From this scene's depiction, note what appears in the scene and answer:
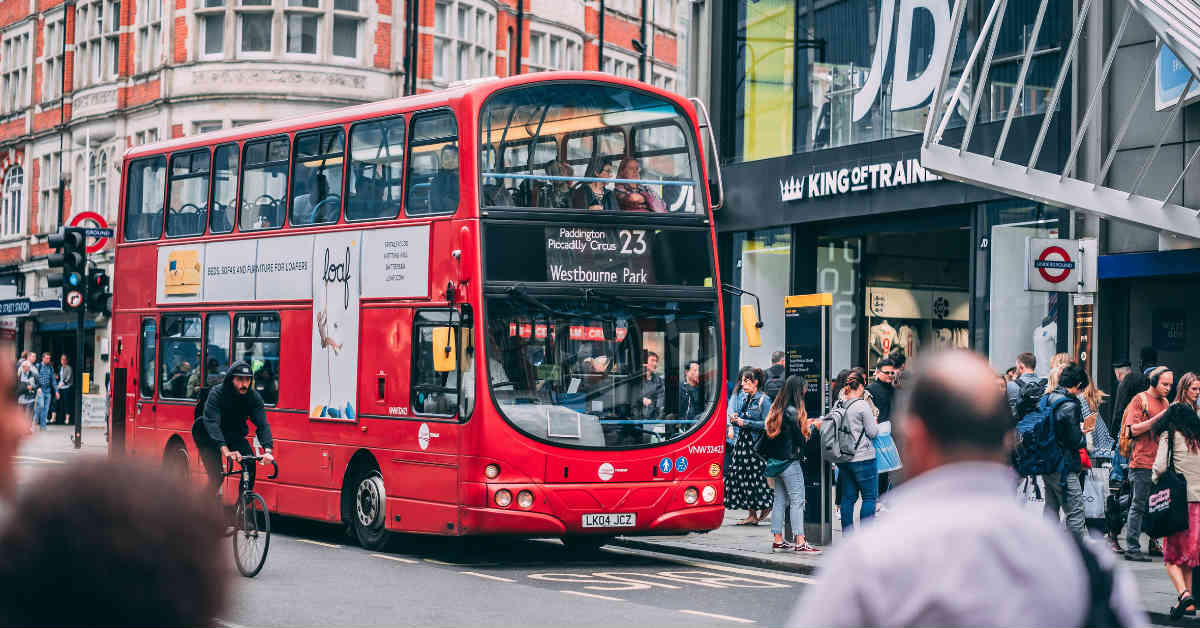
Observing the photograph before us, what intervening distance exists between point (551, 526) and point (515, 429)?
33.1 inches

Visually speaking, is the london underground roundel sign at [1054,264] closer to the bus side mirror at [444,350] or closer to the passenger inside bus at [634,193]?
the passenger inside bus at [634,193]

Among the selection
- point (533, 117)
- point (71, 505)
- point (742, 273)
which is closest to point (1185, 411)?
point (533, 117)

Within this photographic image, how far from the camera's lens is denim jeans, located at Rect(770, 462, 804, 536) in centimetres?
1484

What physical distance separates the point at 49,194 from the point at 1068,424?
130 ft

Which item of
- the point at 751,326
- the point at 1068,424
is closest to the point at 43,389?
the point at 751,326

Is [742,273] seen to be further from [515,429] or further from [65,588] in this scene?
[65,588]

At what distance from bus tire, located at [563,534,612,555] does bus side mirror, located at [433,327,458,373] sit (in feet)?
7.92

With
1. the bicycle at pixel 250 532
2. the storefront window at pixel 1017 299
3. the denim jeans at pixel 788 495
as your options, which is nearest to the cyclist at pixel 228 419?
the bicycle at pixel 250 532

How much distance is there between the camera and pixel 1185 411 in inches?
433

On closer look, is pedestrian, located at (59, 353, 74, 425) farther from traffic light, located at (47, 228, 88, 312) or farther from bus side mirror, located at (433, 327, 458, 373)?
bus side mirror, located at (433, 327, 458, 373)

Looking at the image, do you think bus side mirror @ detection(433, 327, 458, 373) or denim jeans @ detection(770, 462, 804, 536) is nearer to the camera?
bus side mirror @ detection(433, 327, 458, 373)

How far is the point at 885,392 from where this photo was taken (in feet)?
53.1

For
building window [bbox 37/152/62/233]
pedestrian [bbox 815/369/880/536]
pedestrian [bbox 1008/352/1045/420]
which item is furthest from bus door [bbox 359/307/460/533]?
building window [bbox 37/152/62/233]

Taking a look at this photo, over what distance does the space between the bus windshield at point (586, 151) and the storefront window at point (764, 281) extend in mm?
9134
